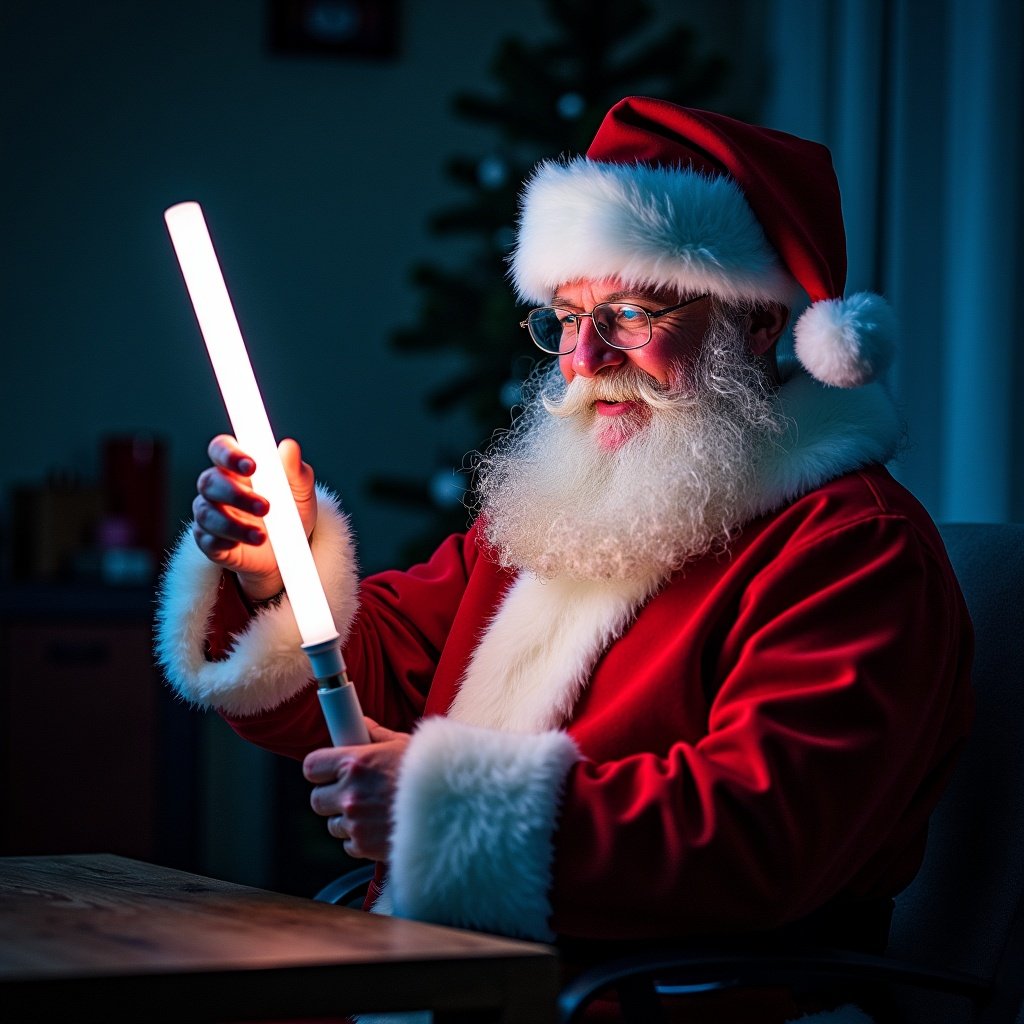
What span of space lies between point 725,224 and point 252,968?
0.95 m

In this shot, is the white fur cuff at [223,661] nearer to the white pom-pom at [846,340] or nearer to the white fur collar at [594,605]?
the white fur collar at [594,605]

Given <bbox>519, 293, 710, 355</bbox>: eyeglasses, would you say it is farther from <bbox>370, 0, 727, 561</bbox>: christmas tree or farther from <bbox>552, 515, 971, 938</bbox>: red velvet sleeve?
<bbox>370, 0, 727, 561</bbox>: christmas tree

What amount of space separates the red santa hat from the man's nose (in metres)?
0.06

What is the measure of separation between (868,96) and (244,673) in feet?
6.74

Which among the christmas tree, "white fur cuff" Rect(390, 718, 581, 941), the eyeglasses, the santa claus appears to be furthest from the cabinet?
"white fur cuff" Rect(390, 718, 581, 941)

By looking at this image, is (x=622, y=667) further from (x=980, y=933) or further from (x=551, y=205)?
(x=551, y=205)

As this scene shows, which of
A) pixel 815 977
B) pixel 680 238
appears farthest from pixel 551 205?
pixel 815 977

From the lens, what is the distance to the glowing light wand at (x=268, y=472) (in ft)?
3.44

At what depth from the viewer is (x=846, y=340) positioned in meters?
1.34

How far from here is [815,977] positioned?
1080mm

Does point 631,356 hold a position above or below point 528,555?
above

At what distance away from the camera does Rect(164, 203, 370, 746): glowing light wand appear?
3.44 ft

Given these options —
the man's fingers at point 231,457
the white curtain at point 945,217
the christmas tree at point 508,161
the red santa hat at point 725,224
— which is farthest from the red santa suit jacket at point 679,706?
the christmas tree at point 508,161

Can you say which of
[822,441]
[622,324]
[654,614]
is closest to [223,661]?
[654,614]
